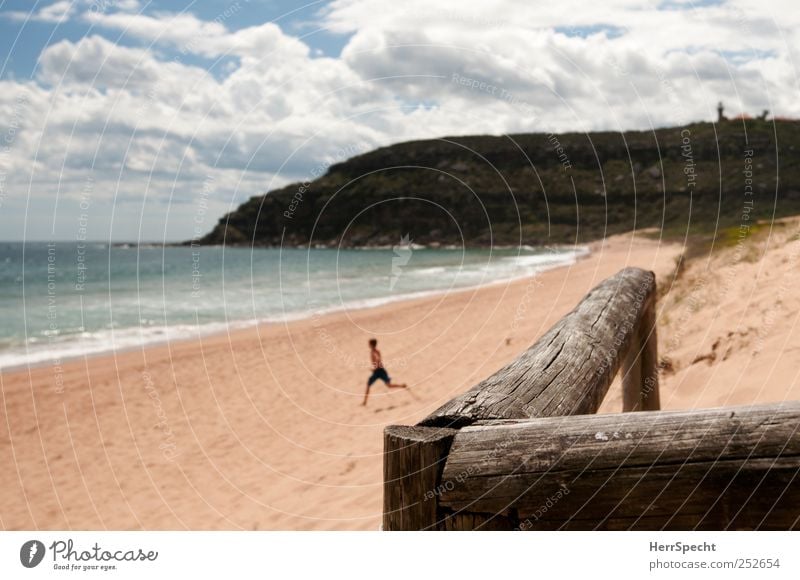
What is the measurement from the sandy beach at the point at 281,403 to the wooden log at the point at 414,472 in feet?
11.0

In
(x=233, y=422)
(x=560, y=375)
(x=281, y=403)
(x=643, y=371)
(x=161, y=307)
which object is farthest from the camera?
(x=161, y=307)

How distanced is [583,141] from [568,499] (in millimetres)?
69551

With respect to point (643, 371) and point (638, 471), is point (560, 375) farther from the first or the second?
point (643, 371)

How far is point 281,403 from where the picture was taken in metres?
9.91

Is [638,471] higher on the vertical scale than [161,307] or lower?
lower

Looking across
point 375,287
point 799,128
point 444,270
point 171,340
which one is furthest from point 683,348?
point 799,128

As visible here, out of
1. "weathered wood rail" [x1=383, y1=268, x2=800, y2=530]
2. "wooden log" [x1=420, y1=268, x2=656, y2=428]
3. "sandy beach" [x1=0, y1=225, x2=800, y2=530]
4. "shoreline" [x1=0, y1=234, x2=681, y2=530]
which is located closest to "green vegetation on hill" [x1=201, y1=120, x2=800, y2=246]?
"shoreline" [x1=0, y1=234, x2=681, y2=530]

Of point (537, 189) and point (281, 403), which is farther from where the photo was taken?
point (537, 189)

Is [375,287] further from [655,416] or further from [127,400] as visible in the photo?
[655,416]

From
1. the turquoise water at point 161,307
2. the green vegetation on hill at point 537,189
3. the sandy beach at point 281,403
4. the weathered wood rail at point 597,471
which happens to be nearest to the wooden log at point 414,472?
the weathered wood rail at point 597,471

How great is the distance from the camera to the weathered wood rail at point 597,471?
151 centimetres

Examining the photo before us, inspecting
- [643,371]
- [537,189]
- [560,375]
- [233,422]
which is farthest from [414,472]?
[537,189]

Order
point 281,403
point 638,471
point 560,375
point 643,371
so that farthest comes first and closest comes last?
point 281,403, point 643,371, point 560,375, point 638,471

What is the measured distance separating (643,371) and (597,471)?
4.02 meters
